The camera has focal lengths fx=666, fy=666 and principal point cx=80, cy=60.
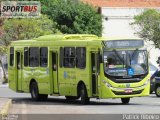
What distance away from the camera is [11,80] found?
3312cm

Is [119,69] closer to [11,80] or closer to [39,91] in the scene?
[39,91]

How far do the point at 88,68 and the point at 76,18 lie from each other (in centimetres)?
4883

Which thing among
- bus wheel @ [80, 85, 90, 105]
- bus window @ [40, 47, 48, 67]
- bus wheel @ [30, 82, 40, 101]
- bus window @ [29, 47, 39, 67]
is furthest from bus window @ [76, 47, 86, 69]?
bus wheel @ [30, 82, 40, 101]

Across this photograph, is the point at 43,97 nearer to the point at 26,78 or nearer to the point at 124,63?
the point at 26,78

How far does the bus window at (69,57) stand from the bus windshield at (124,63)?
2.15 metres

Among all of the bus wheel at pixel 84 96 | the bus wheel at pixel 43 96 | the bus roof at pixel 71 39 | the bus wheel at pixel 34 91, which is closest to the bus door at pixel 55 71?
the bus roof at pixel 71 39

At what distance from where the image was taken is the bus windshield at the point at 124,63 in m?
26.2

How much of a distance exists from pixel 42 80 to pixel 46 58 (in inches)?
41.0

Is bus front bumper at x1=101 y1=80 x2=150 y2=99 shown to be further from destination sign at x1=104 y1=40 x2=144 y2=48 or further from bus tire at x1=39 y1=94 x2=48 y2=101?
bus tire at x1=39 y1=94 x2=48 y2=101

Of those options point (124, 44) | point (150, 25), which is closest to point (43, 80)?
point (124, 44)

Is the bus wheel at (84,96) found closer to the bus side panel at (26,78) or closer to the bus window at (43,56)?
the bus window at (43,56)

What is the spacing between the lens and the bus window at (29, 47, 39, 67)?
30614 millimetres

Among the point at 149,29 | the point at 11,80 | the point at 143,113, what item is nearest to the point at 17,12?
the point at 149,29

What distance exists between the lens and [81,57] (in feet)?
89.6
